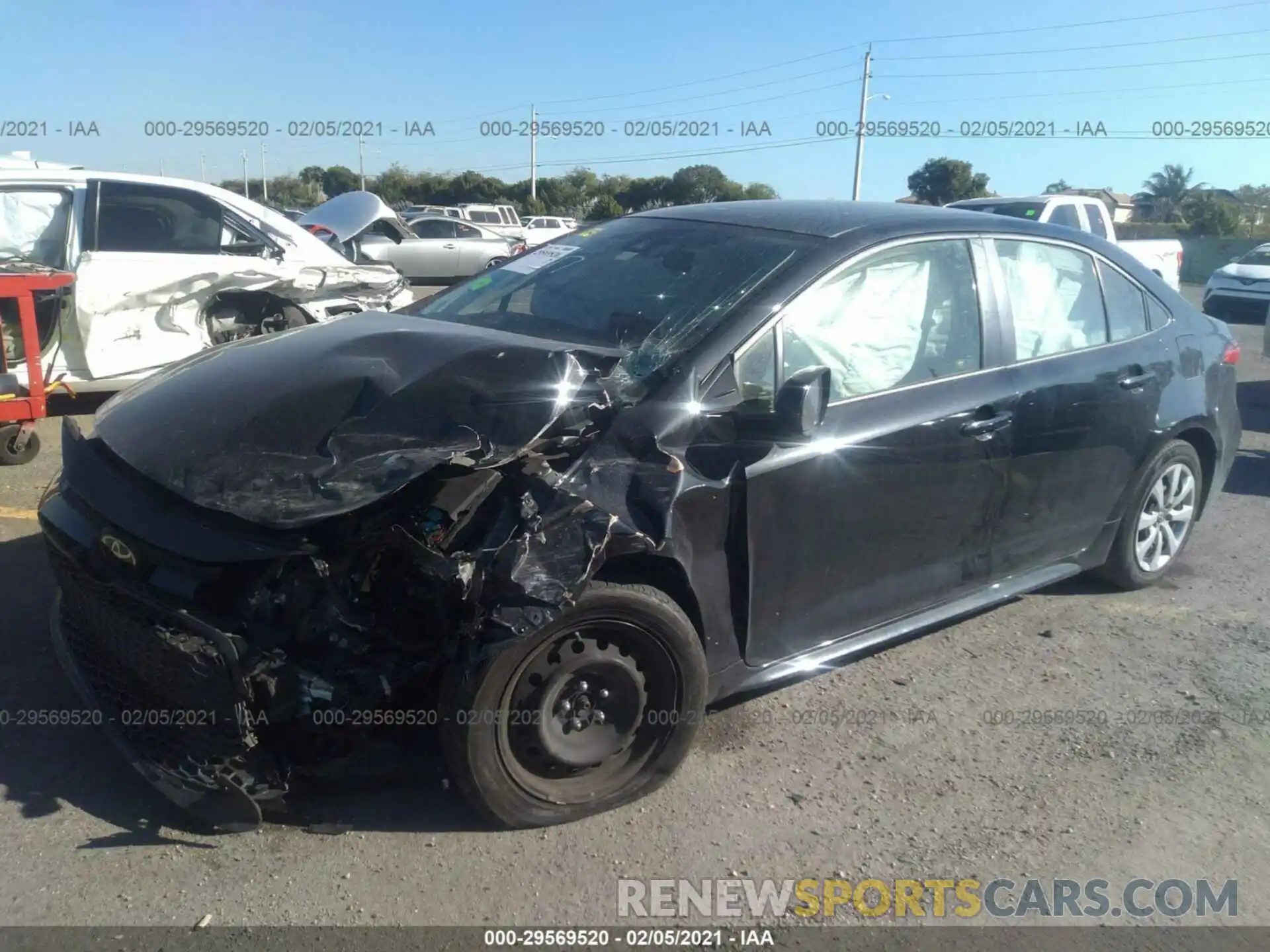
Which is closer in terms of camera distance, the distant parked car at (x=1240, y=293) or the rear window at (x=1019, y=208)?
the rear window at (x=1019, y=208)

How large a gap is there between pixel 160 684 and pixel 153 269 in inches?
195

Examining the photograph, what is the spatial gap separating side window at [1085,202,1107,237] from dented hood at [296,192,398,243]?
11.2 m

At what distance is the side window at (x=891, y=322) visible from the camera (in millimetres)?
3416

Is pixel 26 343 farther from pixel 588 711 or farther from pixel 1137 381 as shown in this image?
pixel 1137 381

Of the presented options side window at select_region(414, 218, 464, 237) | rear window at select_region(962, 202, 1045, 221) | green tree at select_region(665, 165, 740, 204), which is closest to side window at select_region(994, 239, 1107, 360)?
rear window at select_region(962, 202, 1045, 221)

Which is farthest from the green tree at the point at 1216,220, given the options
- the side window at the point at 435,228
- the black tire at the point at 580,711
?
the black tire at the point at 580,711

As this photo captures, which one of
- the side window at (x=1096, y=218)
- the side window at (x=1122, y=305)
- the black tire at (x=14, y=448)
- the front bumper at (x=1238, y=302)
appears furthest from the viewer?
the front bumper at (x=1238, y=302)

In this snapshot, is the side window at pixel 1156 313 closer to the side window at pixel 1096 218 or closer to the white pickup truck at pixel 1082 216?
the white pickup truck at pixel 1082 216

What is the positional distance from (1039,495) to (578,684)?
6.94ft

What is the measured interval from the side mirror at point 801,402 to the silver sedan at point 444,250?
1973 cm

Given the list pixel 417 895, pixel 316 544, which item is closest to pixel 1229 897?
pixel 417 895

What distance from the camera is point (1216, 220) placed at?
1791 inches

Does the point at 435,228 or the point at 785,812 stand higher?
the point at 435,228

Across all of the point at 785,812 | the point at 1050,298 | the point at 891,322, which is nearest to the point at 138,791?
the point at 785,812
